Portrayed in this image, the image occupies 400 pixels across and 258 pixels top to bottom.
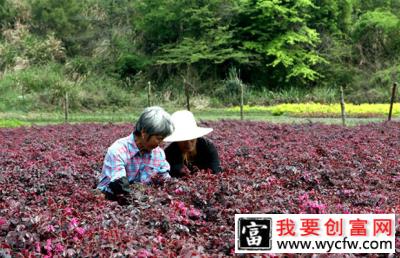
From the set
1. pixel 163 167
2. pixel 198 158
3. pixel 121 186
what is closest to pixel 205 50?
pixel 198 158

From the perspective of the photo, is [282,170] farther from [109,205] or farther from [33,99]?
[33,99]

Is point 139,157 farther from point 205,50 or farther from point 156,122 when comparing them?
point 205,50

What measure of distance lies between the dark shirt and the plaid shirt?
492 millimetres

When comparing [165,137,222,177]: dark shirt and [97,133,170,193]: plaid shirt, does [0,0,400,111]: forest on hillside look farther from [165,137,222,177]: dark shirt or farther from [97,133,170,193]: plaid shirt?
[97,133,170,193]: plaid shirt

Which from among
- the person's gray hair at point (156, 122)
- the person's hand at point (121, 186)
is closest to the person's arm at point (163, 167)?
the person's hand at point (121, 186)

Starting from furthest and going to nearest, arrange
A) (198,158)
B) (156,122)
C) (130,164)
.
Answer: (198,158), (130,164), (156,122)

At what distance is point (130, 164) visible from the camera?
6086mm

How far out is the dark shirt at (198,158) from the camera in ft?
22.6

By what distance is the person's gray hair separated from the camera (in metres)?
5.52

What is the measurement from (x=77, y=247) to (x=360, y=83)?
34921 millimetres

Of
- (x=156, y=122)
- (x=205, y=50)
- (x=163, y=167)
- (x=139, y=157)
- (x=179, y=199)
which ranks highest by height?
(x=156, y=122)

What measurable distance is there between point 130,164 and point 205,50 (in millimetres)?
32637

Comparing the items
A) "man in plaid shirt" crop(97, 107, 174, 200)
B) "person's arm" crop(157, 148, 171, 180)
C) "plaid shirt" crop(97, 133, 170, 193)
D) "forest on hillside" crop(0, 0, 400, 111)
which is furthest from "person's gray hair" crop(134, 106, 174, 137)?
"forest on hillside" crop(0, 0, 400, 111)

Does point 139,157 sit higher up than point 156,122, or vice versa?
point 156,122
